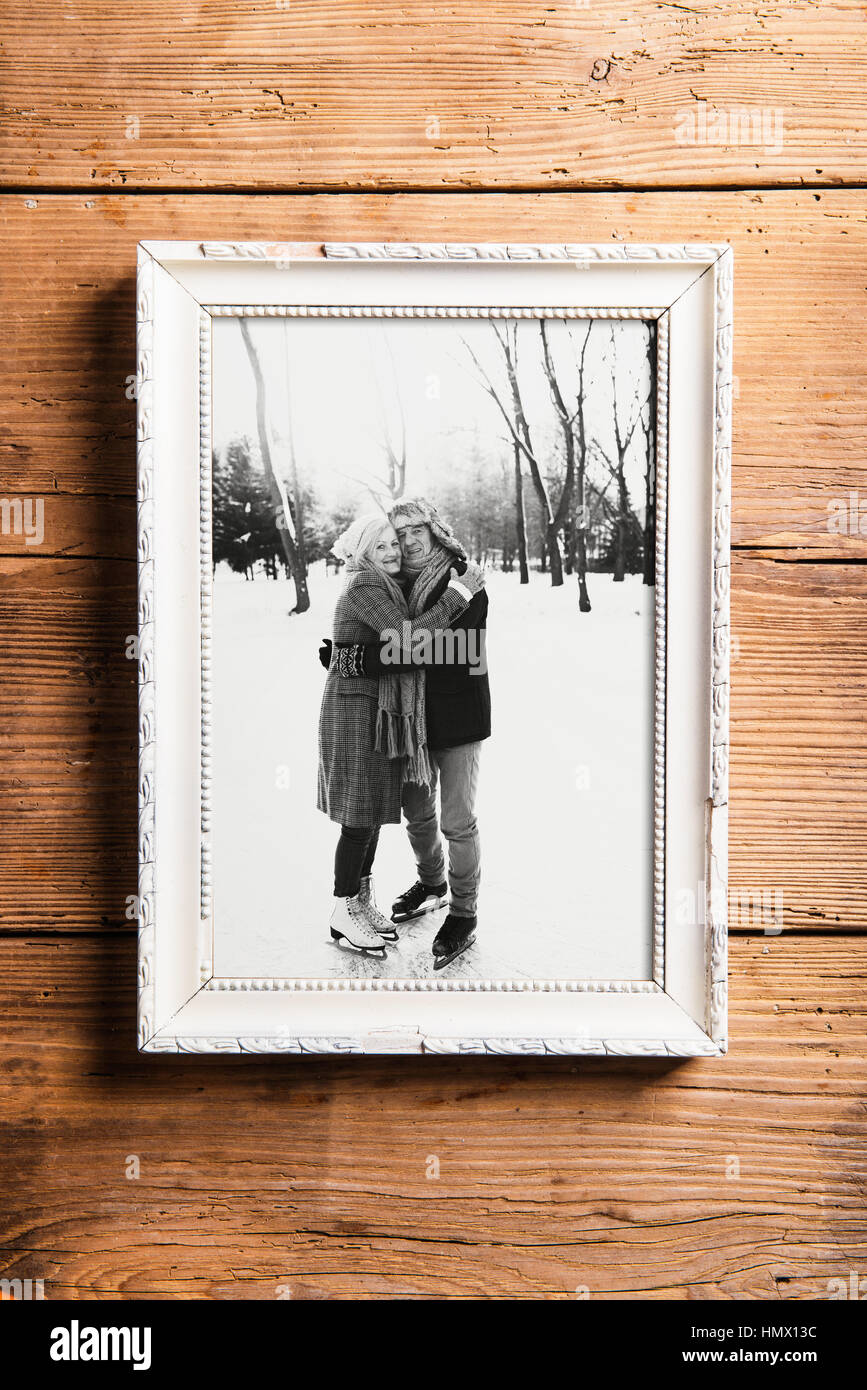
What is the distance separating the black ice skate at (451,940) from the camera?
0.60 m

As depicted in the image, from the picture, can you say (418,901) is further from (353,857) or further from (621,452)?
(621,452)

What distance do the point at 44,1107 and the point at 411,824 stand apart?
1.19ft

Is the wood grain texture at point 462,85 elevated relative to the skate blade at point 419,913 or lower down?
elevated


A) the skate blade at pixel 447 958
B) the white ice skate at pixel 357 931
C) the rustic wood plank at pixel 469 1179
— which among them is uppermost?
the white ice skate at pixel 357 931

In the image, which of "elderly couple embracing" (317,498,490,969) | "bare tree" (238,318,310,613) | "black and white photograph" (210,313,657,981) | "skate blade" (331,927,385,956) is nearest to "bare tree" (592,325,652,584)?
"black and white photograph" (210,313,657,981)

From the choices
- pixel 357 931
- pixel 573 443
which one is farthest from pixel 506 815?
pixel 573 443

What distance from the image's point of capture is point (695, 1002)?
1.98 ft

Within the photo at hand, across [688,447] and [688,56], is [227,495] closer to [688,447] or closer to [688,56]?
[688,447]

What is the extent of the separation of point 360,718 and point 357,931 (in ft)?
0.53

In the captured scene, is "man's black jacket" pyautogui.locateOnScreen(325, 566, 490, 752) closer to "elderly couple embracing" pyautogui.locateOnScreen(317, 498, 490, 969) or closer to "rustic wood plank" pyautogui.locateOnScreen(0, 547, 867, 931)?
"elderly couple embracing" pyautogui.locateOnScreen(317, 498, 490, 969)

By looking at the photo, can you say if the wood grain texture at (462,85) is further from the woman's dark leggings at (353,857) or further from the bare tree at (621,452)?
the woman's dark leggings at (353,857)

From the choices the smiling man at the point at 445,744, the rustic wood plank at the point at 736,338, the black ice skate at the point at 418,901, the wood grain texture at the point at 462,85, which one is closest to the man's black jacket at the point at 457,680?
the smiling man at the point at 445,744

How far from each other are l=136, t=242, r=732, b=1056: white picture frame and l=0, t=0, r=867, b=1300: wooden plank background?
1.5 inches

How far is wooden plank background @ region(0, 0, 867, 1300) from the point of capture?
611mm
